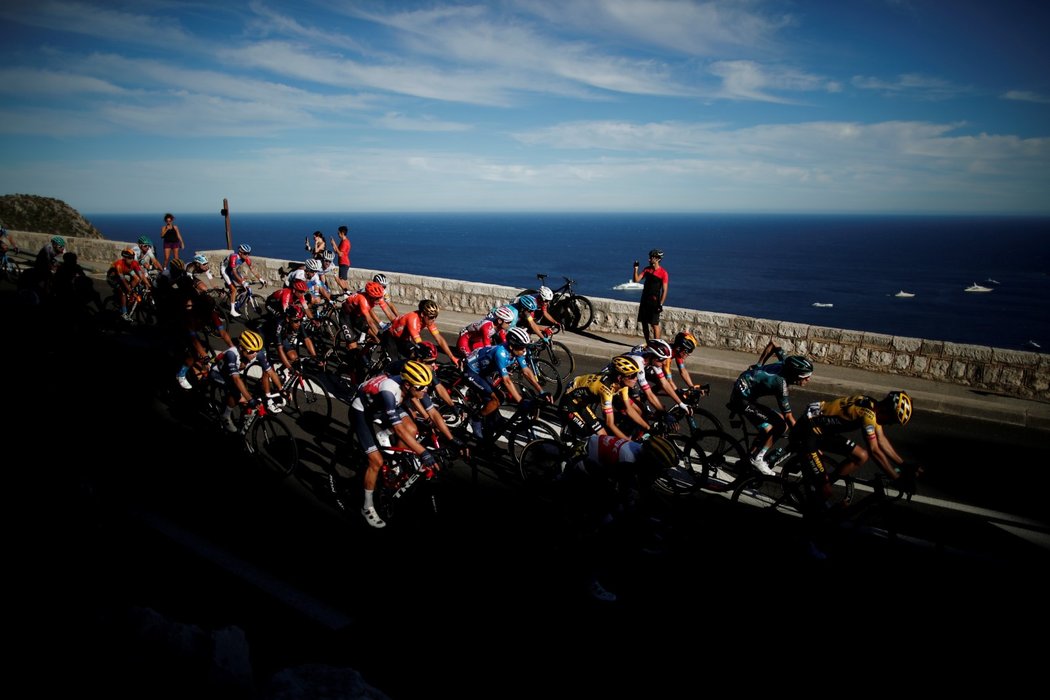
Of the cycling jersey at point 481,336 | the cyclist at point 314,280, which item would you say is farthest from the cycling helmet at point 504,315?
the cyclist at point 314,280

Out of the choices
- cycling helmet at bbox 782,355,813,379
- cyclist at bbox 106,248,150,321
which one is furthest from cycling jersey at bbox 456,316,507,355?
cyclist at bbox 106,248,150,321

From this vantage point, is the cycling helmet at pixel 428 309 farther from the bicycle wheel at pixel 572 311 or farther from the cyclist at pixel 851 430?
the bicycle wheel at pixel 572 311

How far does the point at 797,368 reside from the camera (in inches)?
252

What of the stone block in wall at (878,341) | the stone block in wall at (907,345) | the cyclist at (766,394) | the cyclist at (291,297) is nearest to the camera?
the cyclist at (766,394)

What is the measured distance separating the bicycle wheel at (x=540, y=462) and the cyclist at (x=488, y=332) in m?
2.32

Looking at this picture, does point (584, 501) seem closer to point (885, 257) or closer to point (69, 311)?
point (69, 311)

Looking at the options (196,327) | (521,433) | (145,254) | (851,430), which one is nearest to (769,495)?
(851,430)

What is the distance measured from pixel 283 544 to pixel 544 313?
6.30 m

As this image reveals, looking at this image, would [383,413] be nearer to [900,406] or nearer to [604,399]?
[604,399]

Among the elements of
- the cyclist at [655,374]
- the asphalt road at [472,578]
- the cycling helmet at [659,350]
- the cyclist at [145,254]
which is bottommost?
the asphalt road at [472,578]

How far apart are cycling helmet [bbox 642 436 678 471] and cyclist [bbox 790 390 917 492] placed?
1.95 metres

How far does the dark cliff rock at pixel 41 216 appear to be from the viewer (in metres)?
50.0

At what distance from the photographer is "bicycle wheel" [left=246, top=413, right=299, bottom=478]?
22.4 feet

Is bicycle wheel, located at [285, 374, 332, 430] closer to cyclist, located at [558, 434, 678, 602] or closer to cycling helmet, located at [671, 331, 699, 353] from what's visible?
cyclist, located at [558, 434, 678, 602]
